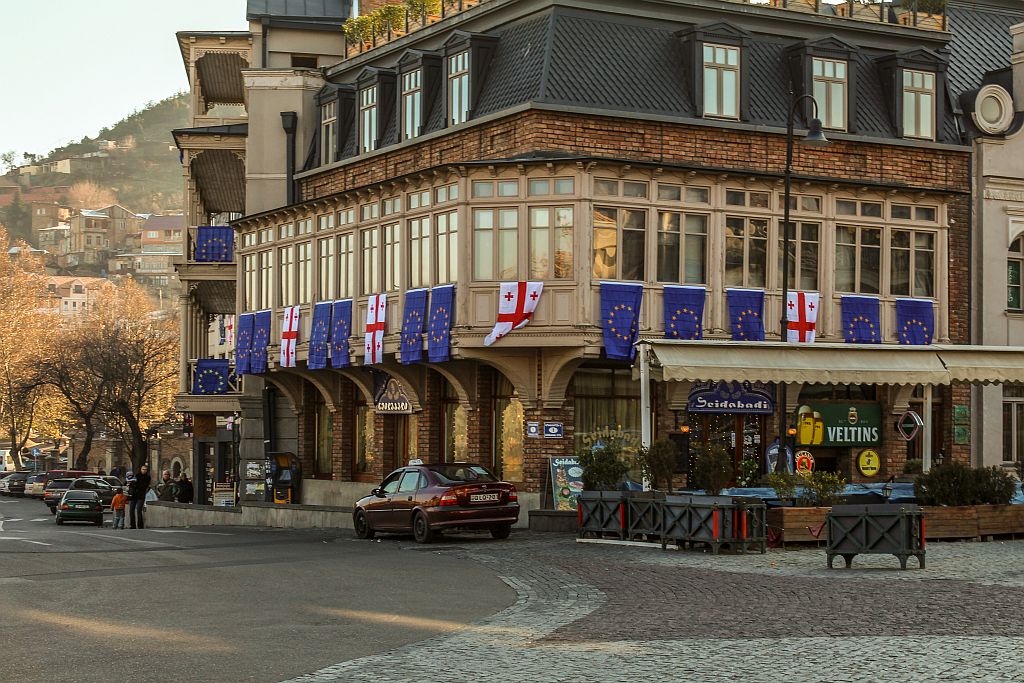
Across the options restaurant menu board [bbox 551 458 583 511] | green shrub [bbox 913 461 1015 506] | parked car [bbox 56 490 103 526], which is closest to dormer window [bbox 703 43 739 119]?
restaurant menu board [bbox 551 458 583 511]

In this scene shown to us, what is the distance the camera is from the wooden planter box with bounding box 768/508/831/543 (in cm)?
2528

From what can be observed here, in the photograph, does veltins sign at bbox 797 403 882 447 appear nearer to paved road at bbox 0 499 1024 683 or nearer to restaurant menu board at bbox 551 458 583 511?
restaurant menu board at bbox 551 458 583 511

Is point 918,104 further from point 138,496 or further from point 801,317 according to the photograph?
point 138,496

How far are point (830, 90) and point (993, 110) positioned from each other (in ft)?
15.1

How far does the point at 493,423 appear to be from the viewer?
35.8m

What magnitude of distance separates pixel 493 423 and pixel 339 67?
1169 centimetres

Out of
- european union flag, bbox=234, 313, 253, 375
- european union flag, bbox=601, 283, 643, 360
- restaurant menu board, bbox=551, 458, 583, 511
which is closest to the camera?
restaurant menu board, bbox=551, 458, 583, 511

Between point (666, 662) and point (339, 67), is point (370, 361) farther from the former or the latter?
point (666, 662)

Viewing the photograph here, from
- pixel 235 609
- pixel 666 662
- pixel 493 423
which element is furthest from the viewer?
pixel 493 423

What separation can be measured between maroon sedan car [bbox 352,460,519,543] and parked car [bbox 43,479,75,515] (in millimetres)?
38655

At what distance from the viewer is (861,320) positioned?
35812 millimetres

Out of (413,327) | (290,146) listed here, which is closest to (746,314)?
(413,327)

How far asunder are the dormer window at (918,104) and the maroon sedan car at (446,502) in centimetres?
1409

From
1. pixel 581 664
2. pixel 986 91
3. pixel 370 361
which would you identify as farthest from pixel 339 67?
pixel 581 664
